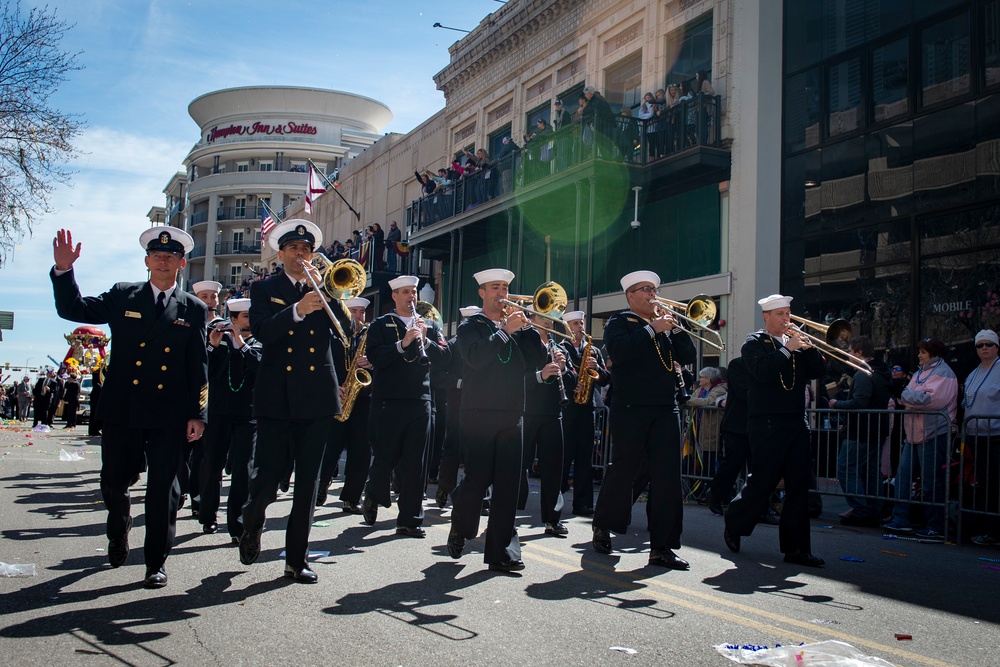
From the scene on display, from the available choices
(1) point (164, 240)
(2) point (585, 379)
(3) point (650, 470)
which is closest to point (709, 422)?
(2) point (585, 379)

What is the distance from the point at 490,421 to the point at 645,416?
1.26m

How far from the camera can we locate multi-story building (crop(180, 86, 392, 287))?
3066 inches

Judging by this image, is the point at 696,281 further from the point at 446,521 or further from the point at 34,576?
the point at 34,576

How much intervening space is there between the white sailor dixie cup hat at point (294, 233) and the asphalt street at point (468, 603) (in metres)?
2.14

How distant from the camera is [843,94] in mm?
16406

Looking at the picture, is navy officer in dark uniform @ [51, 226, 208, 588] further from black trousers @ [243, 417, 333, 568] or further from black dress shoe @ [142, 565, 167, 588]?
black trousers @ [243, 417, 333, 568]

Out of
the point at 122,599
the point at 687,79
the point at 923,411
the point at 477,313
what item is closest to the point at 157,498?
the point at 122,599

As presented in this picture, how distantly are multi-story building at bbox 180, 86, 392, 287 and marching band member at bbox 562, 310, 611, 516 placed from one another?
226 feet

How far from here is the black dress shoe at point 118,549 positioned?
6094mm

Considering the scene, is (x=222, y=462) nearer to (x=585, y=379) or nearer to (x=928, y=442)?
(x=585, y=379)

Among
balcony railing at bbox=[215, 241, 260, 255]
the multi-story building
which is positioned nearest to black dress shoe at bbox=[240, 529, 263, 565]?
the multi-story building

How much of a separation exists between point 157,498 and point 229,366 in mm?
3071

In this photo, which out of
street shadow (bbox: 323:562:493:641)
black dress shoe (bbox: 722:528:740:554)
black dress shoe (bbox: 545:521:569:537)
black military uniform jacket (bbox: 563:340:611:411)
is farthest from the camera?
black military uniform jacket (bbox: 563:340:611:411)

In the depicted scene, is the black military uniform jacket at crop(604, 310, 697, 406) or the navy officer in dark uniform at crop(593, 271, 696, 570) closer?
the navy officer in dark uniform at crop(593, 271, 696, 570)
